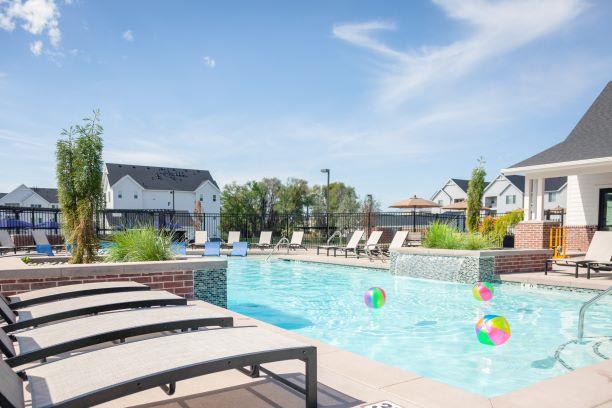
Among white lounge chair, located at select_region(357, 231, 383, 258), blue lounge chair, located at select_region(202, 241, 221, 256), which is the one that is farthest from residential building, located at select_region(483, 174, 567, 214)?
blue lounge chair, located at select_region(202, 241, 221, 256)

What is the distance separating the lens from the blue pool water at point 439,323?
15.3 feet

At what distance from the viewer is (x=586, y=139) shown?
1478 centimetres

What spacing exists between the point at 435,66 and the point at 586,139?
23.1 ft

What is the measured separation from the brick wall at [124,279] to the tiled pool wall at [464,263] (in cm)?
614

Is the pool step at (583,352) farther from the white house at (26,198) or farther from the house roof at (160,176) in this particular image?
the white house at (26,198)

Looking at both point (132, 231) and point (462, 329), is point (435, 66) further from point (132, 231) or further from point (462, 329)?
point (132, 231)

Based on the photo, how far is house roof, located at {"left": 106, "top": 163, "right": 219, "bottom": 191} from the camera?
44688mm

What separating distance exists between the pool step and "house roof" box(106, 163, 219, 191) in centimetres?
4494

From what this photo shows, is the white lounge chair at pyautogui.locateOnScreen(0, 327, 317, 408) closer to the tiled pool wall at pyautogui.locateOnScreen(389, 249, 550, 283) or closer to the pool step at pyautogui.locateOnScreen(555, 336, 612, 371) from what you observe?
the pool step at pyautogui.locateOnScreen(555, 336, 612, 371)

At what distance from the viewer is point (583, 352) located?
16.6 feet

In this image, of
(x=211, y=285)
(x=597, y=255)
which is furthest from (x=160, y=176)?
(x=597, y=255)

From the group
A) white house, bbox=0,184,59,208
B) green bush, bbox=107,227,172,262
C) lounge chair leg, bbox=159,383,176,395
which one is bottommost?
lounge chair leg, bbox=159,383,176,395

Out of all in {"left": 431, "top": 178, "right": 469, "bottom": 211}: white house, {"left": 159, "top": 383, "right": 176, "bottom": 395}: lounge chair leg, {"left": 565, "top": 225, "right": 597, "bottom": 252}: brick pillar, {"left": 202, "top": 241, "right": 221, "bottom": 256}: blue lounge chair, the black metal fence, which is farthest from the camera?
{"left": 431, "top": 178, "right": 469, "bottom": 211}: white house

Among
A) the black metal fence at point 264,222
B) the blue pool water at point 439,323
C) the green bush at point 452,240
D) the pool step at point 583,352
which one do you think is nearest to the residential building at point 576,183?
the black metal fence at point 264,222
